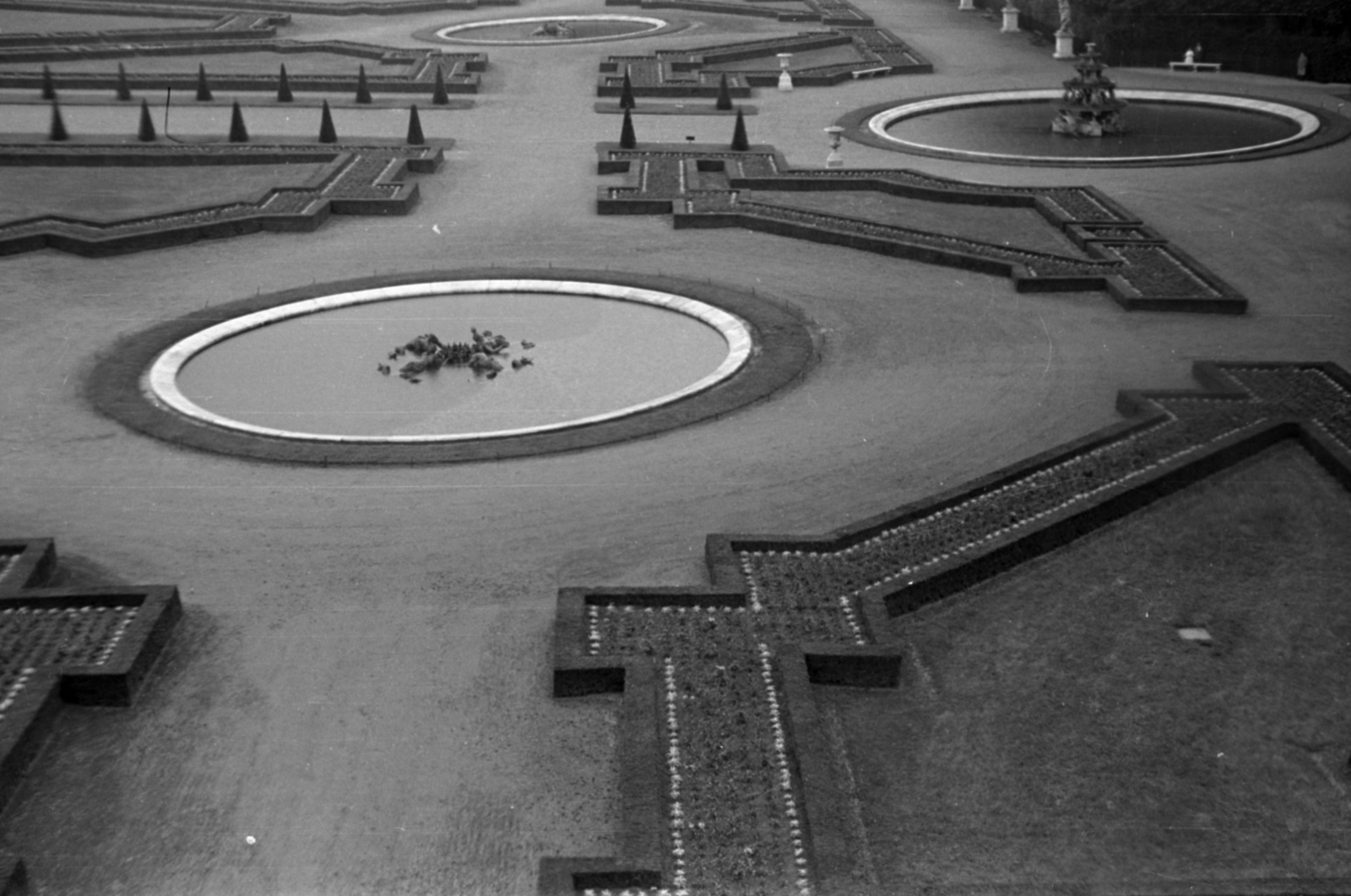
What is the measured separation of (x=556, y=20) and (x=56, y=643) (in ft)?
175

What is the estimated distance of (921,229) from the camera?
29.8 meters

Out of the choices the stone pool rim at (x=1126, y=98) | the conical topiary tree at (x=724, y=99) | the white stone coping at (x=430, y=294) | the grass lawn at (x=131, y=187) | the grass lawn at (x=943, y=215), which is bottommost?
the white stone coping at (x=430, y=294)

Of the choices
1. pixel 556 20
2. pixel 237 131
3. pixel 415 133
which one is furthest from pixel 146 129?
pixel 556 20

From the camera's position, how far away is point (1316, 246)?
95.0 feet

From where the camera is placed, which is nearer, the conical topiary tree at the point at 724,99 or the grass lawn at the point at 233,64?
the conical topiary tree at the point at 724,99

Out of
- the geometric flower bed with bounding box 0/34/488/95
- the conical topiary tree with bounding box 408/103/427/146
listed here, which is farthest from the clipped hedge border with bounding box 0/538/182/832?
the geometric flower bed with bounding box 0/34/488/95

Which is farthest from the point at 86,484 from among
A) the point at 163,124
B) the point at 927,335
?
the point at 163,124

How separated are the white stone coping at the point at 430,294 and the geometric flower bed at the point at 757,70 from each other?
21.2m

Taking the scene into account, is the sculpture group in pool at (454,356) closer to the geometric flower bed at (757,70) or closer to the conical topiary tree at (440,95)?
the conical topiary tree at (440,95)

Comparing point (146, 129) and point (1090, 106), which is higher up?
point (1090, 106)

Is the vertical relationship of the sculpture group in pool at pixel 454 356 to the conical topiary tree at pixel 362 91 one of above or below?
below

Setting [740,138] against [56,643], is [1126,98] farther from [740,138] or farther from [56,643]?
[56,643]

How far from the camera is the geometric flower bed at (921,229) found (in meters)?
26.6

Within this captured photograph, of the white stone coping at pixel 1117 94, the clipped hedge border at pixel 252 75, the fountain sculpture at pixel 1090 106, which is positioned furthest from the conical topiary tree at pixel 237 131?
the fountain sculpture at pixel 1090 106
